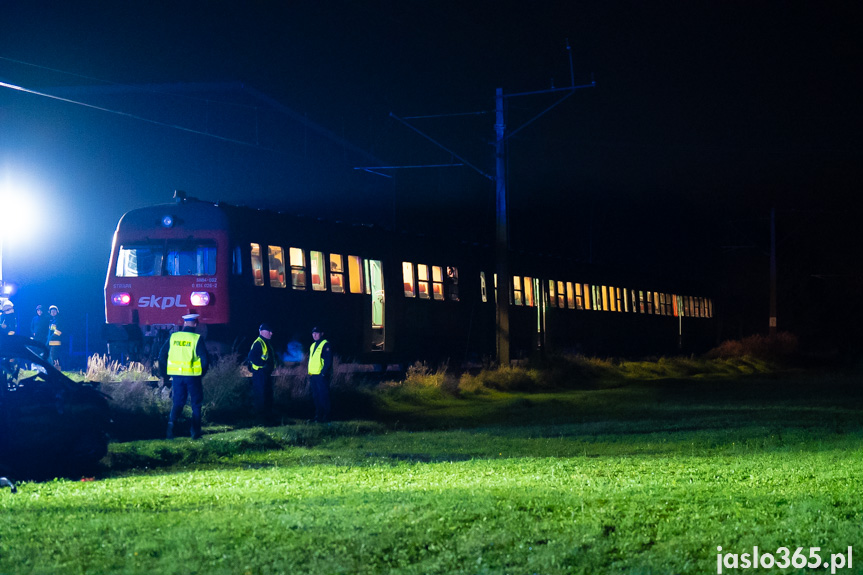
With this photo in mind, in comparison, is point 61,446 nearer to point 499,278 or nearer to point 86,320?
point 499,278

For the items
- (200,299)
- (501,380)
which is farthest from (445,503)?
(501,380)

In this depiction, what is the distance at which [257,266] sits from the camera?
22125 mm

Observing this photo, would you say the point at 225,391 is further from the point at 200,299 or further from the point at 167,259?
the point at 167,259

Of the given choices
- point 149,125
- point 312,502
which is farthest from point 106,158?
point 312,502

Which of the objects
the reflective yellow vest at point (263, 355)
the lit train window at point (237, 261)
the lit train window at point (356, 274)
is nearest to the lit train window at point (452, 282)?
the lit train window at point (356, 274)

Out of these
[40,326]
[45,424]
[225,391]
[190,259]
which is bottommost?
[225,391]

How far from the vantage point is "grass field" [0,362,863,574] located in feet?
20.9

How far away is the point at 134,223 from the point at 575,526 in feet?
55.1

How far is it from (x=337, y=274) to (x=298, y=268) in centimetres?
145

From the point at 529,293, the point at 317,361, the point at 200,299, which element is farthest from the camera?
the point at 529,293

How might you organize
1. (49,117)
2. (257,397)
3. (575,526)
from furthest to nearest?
(49,117) < (257,397) < (575,526)

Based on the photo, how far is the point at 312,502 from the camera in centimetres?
818

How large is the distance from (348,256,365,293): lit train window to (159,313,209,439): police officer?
10.8 meters

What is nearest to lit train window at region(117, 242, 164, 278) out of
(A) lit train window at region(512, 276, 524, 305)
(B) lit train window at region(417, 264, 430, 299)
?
(B) lit train window at region(417, 264, 430, 299)
